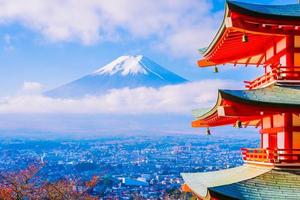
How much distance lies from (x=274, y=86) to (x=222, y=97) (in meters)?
1.44

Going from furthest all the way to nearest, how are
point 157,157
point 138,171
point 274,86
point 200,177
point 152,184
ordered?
point 157,157
point 138,171
point 152,184
point 200,177
point 274,86

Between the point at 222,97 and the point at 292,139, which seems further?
the point at 292,139

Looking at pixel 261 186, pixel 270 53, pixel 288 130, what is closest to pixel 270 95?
pixel 288 130

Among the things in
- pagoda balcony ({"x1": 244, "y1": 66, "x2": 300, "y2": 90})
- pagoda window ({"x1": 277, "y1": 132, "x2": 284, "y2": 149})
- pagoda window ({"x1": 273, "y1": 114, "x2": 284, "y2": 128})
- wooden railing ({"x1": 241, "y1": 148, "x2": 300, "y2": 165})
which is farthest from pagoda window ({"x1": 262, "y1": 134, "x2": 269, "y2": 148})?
pagoda balcony ({"x1": 244, "y1": 66, "x2": 300, "y2": 90})

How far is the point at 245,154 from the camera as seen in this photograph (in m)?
12.0

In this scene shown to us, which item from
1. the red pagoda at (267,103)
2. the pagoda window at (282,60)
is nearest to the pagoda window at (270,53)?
the red pagoda at (267,103)

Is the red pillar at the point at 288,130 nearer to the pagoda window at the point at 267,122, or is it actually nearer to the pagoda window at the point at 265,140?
the pagoda window at the point at 267,122

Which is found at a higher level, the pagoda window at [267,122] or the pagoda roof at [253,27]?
the pagoda roof at [253,27]

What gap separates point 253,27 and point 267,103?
1.53m

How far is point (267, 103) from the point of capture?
983cm

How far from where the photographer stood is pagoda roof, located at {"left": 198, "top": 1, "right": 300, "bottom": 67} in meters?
9.97

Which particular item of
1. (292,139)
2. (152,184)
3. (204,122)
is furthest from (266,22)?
(152,184)

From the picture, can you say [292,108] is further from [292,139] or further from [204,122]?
[204,122]

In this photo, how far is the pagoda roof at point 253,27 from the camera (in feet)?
32.7
